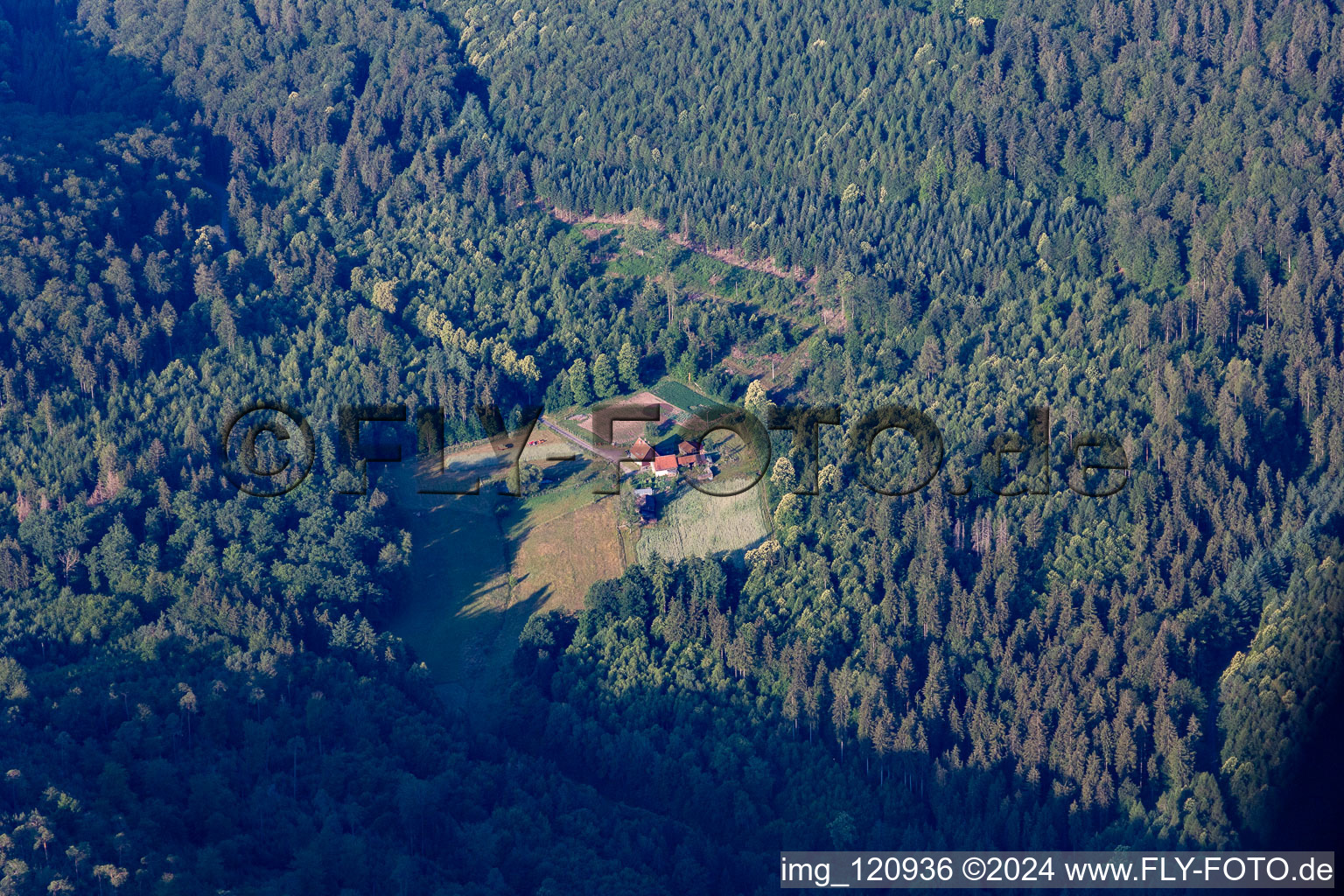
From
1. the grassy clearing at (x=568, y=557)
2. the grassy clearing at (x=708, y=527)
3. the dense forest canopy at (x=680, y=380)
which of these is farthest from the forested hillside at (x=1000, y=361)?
the grassy clearing at (x=568, y=557)

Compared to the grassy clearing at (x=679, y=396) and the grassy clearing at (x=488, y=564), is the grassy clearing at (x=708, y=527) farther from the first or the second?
the grassy clearing at (x=679, y=396)

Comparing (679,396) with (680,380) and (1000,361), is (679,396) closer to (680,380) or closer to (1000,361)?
(680,380)

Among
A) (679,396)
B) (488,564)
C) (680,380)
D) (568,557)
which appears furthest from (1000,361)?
(488,564)

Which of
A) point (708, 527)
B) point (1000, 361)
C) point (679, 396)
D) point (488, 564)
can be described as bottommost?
point (488, 564)

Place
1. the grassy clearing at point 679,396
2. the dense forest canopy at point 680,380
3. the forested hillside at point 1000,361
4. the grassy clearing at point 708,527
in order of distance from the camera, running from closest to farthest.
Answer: the dense forest canopy at point 680,380 → the forested hillside at point 1000,361 → the grassy clearing at point 708,527 → the grassy clearing at point 679,396

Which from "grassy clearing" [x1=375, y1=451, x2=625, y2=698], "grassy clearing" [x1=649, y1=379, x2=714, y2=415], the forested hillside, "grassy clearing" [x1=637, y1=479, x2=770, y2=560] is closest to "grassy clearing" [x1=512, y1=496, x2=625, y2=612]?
"grassy clearing" [x1=375, y1=451, x2=625, y2=698]

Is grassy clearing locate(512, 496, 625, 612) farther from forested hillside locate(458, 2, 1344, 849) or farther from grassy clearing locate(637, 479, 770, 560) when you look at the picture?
forested hillside locate(458, 2, 1344, 849)

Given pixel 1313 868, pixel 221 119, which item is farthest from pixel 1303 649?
pixel 221 119

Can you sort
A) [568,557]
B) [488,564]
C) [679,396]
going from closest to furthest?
[568,557]
[488,564]
[679,396]
